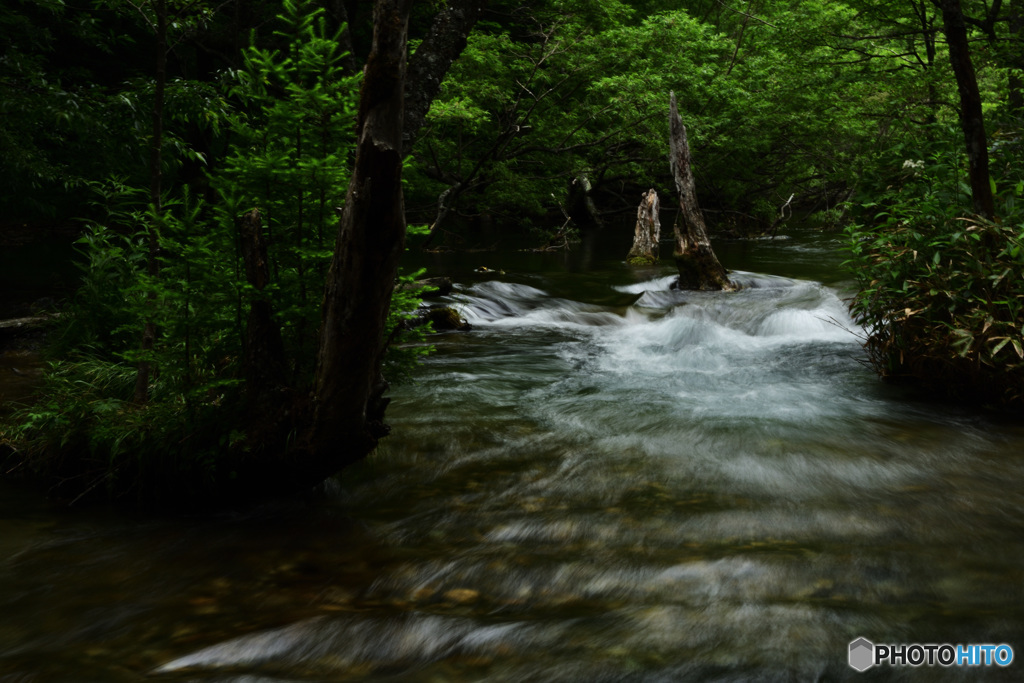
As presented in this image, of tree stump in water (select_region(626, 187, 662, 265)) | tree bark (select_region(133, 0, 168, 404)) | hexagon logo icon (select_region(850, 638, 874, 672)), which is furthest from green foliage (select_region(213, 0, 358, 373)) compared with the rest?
tree stump in water (select_region(626, 187, 662, 265))

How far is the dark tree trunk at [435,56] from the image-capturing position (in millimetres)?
8719

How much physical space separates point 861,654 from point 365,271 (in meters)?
2.72

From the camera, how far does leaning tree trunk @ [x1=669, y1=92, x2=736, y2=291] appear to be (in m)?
13.5

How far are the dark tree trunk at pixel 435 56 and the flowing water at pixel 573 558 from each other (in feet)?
12.5

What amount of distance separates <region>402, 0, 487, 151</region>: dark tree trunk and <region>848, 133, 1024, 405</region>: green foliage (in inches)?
203

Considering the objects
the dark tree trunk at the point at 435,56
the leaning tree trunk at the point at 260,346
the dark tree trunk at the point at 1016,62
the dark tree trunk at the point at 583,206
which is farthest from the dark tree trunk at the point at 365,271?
the dark tree trunk at the point at 583,206

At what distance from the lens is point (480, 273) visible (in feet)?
52.0

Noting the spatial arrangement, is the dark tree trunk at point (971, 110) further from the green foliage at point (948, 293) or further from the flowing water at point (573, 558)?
the flowing water at point (573, 558)

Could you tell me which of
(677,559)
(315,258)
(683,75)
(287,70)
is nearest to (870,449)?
(677,559)

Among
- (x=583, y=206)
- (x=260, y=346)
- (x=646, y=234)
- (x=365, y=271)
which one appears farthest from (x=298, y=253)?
(x=583, y=206)

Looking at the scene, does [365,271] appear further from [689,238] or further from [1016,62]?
[689,238]

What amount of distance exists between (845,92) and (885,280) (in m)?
14.5

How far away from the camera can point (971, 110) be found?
20.7ft

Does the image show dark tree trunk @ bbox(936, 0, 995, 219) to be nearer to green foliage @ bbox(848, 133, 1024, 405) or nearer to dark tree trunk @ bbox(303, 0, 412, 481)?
green foliage @ bbox(848, 133, 1024, 405)
